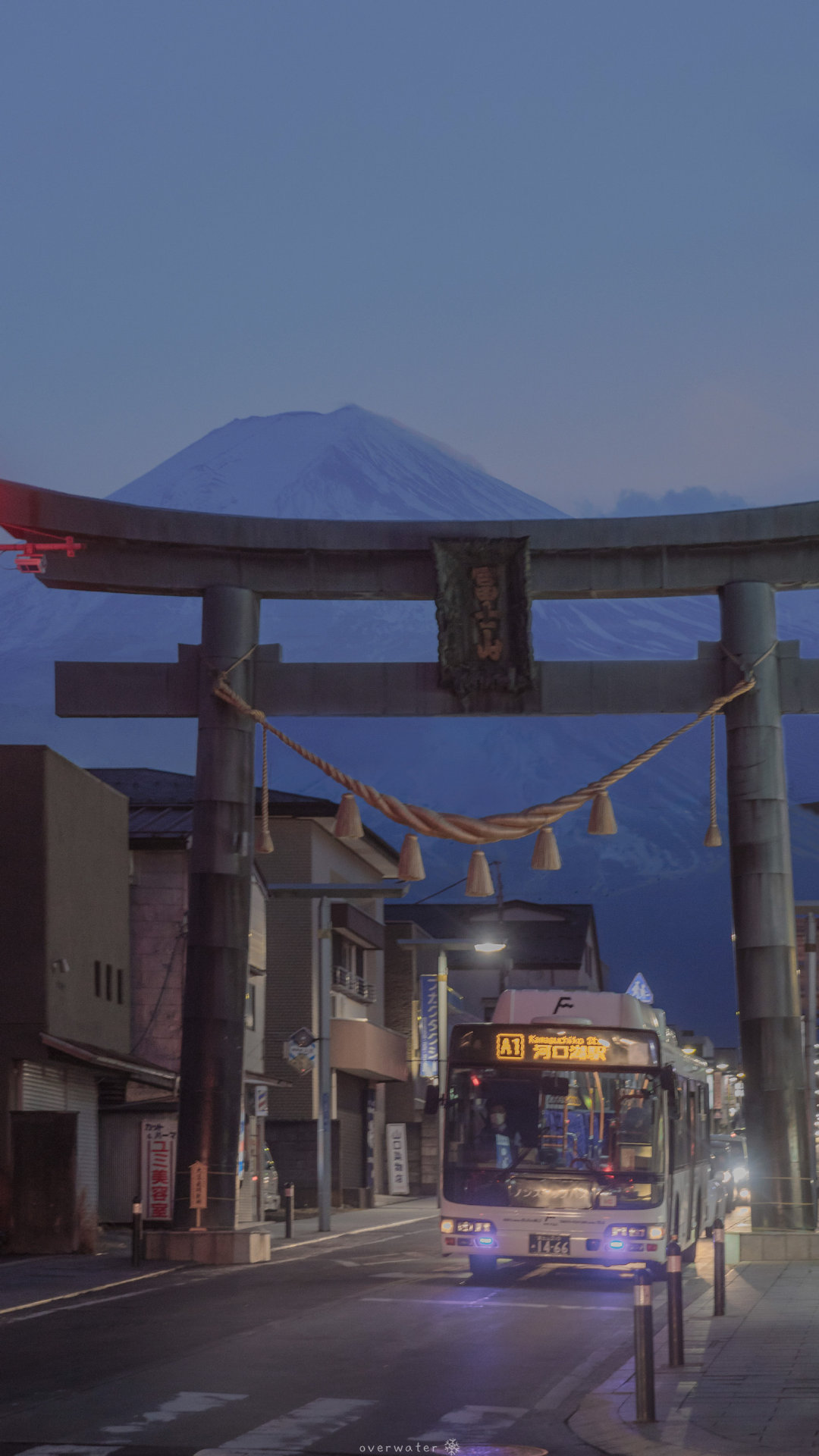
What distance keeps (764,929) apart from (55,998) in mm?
13889

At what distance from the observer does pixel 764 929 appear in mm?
23656

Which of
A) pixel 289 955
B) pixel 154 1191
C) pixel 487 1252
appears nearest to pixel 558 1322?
pixel 487 1252

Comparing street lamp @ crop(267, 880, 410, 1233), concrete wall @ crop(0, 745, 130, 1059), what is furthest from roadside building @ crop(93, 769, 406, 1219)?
concrete wall @ crop(0, 745, 130, 1059)

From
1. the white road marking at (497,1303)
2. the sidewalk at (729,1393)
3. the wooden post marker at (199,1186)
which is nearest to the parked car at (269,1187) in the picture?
the wooden post marker at (199,1186)

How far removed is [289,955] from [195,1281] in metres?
29.2

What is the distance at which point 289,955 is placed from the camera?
2039 inches

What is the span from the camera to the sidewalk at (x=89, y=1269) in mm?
21391

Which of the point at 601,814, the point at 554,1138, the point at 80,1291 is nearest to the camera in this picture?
the point at 80,1291

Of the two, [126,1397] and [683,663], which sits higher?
[683,663]

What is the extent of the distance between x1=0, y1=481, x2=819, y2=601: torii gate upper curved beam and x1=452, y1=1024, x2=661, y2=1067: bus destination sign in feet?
20.6

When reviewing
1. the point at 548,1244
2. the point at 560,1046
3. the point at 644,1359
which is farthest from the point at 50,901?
the point at 644,1359

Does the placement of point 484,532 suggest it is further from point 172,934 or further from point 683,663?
point 172,934

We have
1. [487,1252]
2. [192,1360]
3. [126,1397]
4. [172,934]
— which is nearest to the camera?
[126,1397]

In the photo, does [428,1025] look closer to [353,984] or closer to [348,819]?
[353,984]
